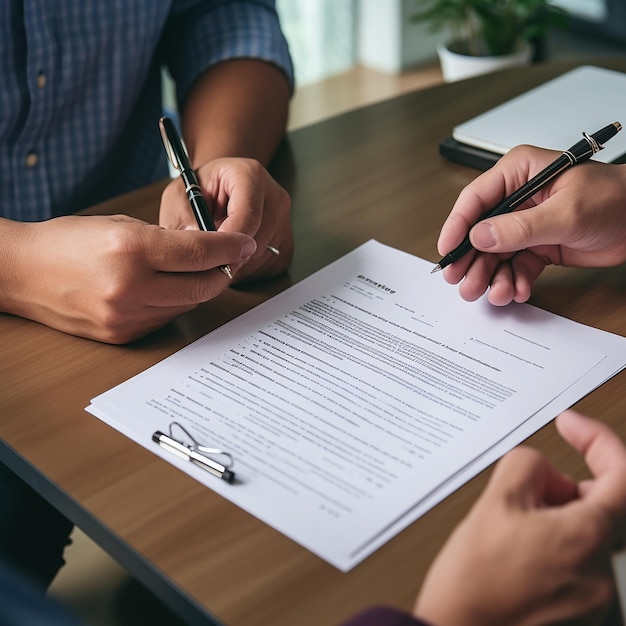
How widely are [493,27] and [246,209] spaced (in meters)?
2.37

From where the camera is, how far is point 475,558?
48 centimetres

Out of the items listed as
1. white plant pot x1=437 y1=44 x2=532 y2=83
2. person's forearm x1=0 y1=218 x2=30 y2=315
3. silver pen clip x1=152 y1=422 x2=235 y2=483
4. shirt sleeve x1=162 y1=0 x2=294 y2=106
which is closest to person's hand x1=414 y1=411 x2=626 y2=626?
silver pen clip x1=152 y1=422 x2=235 y2=483

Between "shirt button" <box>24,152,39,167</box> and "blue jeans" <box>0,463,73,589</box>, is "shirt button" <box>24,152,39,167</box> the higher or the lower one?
the higher one

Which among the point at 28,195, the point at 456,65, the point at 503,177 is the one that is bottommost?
the point at 456,65

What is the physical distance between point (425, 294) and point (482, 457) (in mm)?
223

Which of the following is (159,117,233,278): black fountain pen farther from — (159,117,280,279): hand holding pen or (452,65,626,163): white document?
(452,65,626,163): white document

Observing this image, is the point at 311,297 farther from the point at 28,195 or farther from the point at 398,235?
the point at 28,195

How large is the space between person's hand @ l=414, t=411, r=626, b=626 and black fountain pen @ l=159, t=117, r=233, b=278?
34 cm

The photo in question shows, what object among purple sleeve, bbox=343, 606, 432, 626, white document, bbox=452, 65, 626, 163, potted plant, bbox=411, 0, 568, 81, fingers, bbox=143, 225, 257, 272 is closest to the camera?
purple sleeve, bbox=343, 606, 432, 626

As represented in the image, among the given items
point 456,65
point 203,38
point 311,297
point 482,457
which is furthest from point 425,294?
point 456,65

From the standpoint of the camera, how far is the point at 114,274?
2.37ft

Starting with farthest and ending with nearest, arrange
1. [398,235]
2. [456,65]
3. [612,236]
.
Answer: [456,65], [398,235], [612,236]

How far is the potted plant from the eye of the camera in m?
2.83

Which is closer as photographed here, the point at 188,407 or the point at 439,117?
the point at 188,407
